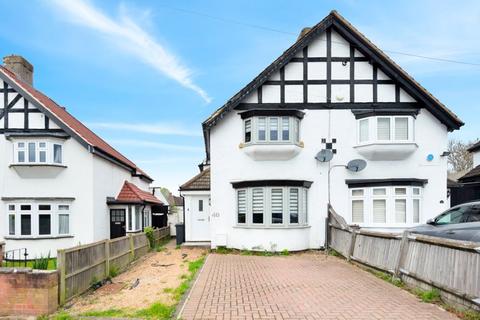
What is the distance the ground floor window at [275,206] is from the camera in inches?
584

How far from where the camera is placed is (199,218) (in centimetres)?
1900

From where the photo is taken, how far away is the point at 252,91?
1551 cm

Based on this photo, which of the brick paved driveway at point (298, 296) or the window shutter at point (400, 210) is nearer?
the brick paved driveway at point (298, 296)

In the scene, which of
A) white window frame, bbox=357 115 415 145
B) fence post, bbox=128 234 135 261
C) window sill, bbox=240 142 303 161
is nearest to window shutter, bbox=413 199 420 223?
white window frame, bbox=357 115 415 145

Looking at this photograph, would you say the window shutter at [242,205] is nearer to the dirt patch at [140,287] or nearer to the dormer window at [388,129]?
the dirt patch at [140,287]

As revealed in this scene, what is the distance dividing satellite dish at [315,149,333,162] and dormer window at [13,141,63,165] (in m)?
12.5

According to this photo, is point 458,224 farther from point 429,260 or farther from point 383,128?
point 383,128

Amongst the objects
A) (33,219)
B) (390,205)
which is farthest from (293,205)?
(33,219)

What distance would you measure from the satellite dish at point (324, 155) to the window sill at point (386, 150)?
119cm

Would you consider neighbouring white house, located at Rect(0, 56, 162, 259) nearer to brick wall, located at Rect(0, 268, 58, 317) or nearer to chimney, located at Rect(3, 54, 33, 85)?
chimney, located at Rect(3, 54, 33, 85)

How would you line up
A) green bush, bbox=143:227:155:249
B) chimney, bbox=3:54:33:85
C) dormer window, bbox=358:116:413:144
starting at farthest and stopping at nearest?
chimney, bbox=3:54:33:85 → green bush, bbox=143:227:155:249 → dormer window, bbox=358:116:413:144

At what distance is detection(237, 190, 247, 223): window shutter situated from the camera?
15267 millimetres

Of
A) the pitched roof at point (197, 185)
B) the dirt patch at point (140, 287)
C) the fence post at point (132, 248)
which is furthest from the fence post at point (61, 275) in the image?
the pitched roof at point (197, 185)

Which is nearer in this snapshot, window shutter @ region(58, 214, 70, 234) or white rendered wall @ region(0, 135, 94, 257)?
Result: white rendered wall @ region(0, 135, 94, 257)
